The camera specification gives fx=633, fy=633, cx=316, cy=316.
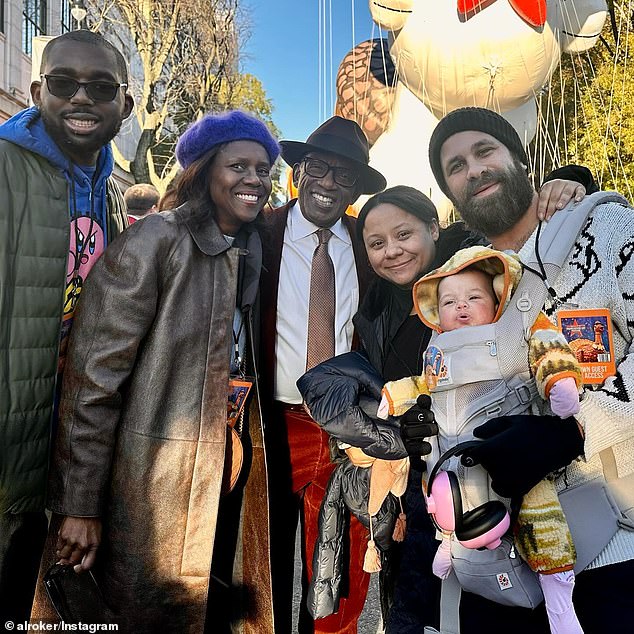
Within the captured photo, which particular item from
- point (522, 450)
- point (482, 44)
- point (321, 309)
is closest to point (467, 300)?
point (522, 450)

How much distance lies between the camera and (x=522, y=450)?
1532mm

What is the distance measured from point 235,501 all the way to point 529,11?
4.07 m

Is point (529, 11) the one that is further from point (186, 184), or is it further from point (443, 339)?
point (443, 339)

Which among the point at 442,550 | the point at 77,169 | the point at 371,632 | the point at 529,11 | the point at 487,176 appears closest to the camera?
the point at 442,550

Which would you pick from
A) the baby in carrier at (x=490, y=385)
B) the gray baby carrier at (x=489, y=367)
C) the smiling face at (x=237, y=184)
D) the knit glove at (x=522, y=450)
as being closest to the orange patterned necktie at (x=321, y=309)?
the smiling face at (x=237, y=184)

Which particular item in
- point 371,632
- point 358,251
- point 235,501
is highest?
point 358,251

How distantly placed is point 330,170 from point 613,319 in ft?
4.91

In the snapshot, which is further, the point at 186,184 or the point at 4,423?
the point at 186,184

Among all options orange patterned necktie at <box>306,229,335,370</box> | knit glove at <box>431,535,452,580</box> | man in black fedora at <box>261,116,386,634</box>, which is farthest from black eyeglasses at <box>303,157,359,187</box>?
knit glove at <box>431,535,452,580</box>

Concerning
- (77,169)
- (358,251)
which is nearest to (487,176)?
(358,251)

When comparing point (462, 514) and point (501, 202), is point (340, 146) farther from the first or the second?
point (462, 514)

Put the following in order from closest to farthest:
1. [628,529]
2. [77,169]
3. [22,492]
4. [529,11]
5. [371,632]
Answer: [628,529], [22,492], [77,169], [371,632], [529,11]

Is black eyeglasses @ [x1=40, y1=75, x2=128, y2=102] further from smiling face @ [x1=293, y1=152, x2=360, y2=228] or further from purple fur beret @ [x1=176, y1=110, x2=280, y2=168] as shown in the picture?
smiling face @ [x1=293, y1=152, x2=360, y2=228]

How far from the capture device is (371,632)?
337 centimetres
